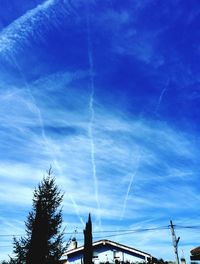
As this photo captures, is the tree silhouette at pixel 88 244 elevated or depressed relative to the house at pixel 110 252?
depressed

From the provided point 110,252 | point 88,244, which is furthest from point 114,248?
point 88,244

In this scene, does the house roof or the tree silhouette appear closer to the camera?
the tree silhouette

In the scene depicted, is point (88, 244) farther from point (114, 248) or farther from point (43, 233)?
point (114, 248)

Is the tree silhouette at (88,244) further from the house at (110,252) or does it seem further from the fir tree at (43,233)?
the house at (110,252)

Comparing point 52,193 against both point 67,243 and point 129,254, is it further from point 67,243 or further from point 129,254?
point 129,254

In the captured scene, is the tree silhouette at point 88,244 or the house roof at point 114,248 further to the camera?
the house roof at point 114,248

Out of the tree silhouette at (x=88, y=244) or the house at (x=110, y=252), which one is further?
the house at (x=110, y=252)

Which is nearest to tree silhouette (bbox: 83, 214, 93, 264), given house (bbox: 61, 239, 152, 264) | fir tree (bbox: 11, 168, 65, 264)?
fir tree (bbox: 11, 168, 65, 264)

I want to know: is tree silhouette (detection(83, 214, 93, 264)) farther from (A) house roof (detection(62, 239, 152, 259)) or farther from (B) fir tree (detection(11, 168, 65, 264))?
(A) house roof (detection(62, 239, 152, 259))

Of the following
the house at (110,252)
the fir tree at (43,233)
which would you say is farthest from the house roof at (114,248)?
the fir tree at (43,233)

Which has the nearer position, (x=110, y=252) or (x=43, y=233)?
(x=43, y=233)

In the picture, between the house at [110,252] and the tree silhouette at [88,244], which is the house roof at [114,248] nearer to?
the house at [110,252]

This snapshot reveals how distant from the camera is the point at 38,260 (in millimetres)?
18984

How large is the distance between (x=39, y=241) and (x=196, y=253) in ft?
35.8
